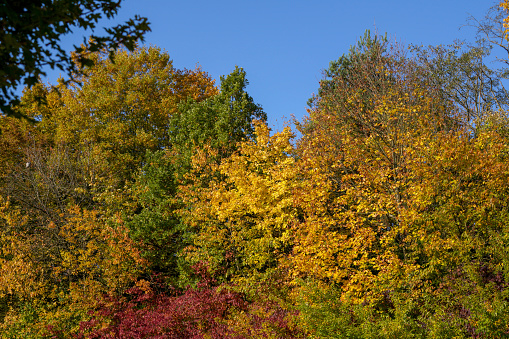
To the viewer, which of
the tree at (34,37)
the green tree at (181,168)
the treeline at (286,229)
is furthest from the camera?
the green tree at (181,168)

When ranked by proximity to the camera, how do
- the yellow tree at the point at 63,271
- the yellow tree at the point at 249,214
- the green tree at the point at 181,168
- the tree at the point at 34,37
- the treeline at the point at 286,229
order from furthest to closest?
the green tree at the point at 181,168
the yellow tree at the point at 63,271
the yellow tree at the point at 249,214
the treeline at the point at 286,229
the tree at the point at 34,37

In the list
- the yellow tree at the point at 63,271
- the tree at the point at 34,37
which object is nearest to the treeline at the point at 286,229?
the yellow tree at the point at 63,271

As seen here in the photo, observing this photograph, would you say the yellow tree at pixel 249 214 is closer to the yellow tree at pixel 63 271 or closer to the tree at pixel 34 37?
the yellow tree at pixel 63 271

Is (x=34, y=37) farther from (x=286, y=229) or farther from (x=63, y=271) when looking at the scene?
(x=63, y=271)

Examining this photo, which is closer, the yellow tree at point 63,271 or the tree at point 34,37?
the tree at point 34,37

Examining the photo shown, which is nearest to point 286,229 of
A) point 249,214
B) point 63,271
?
point 249,214

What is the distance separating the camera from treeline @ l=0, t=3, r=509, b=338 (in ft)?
37.6

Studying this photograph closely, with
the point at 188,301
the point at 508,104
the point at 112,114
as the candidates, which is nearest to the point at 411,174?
the point at 188,301

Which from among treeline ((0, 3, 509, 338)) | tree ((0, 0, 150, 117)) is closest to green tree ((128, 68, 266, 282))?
treeline ((0, 3, 509, 338))

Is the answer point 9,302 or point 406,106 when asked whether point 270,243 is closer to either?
point 406,106

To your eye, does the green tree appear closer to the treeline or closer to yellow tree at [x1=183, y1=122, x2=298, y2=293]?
the treeline

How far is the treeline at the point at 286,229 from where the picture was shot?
1145 cm

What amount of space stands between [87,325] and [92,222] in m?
3.64

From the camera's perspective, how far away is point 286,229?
14586 mm
